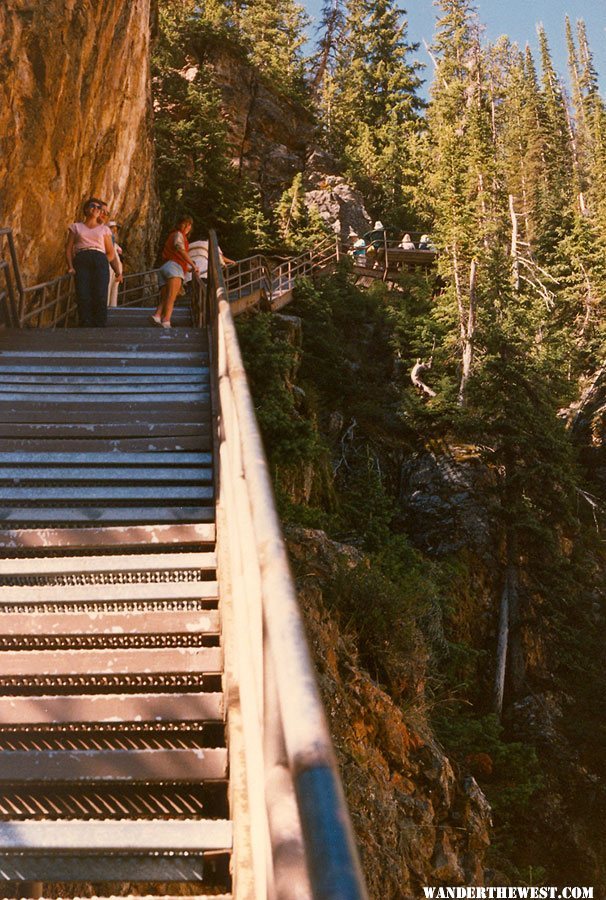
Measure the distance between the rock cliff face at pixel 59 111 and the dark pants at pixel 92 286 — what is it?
141 cm

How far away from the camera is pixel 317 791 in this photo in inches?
40.1

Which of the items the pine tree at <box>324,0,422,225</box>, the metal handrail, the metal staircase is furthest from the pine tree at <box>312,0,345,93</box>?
the metal staircase

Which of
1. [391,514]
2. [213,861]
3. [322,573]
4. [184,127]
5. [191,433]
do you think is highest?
[184,127]

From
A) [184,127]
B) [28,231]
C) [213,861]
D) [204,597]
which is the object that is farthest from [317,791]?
[184,127]

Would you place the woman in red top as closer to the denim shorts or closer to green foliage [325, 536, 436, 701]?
the denim shorts

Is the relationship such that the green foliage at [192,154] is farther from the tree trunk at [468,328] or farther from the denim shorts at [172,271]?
the denim shorts at [172,271]

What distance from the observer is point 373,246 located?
30.3m

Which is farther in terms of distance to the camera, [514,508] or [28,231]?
[514,508]

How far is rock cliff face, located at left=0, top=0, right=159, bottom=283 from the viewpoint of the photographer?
9148 millimetres

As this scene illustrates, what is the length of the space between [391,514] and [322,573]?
31.1 feet

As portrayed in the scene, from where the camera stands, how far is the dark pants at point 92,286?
8773 mm

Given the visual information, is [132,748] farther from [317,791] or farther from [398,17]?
[398,17]

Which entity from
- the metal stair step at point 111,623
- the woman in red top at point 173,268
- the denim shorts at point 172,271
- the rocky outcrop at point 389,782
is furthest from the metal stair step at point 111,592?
the denim shorts at point 172,271

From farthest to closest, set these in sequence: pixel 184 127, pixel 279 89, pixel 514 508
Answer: pixel 279 89
pixel 184 127
pixel 514 508
